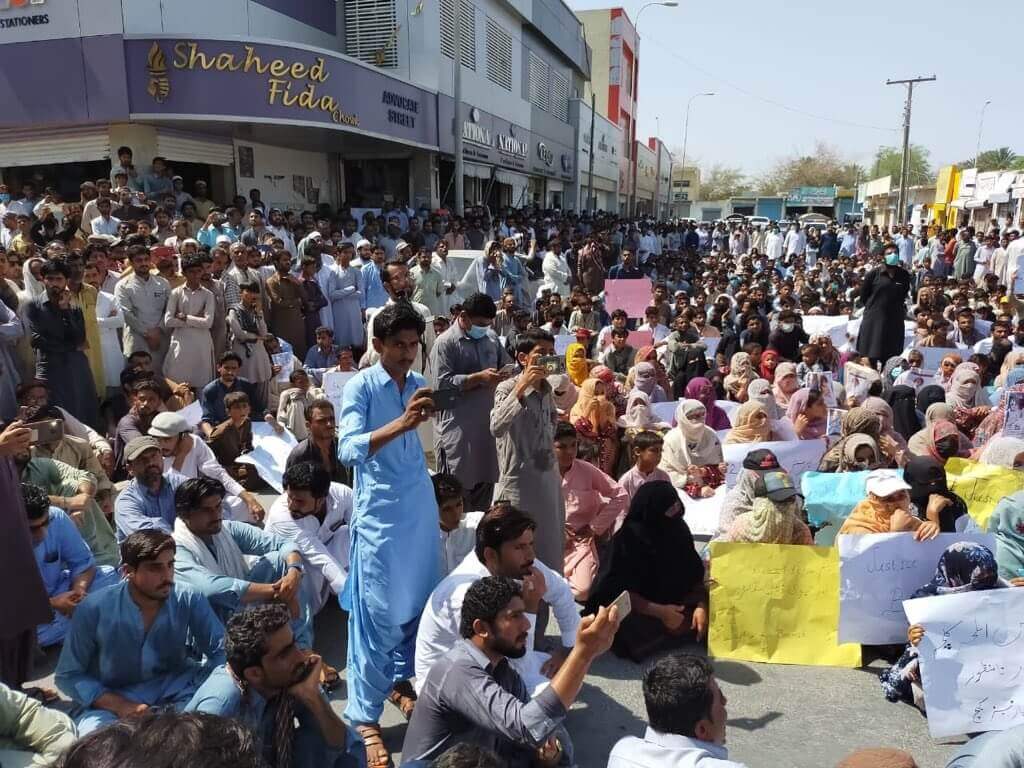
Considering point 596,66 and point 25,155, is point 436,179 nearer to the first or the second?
point 25,155

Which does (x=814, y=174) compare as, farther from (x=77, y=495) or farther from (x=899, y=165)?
(x=77, y=495)

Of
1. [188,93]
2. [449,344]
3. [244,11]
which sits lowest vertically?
[449,344]

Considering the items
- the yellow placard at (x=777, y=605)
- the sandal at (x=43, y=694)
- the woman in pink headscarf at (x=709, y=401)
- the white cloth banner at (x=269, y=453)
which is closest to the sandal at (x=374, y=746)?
the sandal at (x=43, y=694)

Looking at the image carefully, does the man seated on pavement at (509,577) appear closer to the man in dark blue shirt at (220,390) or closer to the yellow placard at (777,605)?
the yellow placard at (777,605)

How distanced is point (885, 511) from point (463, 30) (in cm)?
2084

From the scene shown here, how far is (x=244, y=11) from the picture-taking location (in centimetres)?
1553

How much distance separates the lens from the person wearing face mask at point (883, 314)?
9391mm

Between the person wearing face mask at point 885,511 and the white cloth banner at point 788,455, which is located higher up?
the person wearing face mask at point 885,511

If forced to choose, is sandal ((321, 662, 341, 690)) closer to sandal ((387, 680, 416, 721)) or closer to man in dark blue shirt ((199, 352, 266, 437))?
sandal ((387, 680, 416, 721))

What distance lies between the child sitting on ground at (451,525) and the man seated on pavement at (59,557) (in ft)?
5.25

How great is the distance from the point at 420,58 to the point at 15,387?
15904 millimetres

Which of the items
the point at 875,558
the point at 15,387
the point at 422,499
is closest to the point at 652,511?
the point at 875,558

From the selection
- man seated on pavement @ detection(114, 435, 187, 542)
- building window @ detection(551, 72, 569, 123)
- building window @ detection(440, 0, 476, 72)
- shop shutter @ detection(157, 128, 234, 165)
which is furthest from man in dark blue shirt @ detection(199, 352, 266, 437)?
building window @ detection(551, 72, 569, 123)

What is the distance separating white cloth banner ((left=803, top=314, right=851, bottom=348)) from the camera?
1065 cm
